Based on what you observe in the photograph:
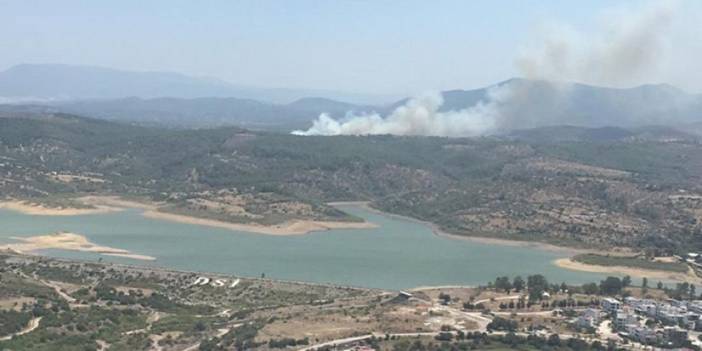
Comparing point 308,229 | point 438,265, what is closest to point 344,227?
point 308,229

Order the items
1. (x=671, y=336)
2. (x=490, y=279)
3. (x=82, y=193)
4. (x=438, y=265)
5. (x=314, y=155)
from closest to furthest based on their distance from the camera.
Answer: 1. (x=671, y=336)
2. (x=490, y=279)
3. (x=438, y=265)
4. (x=82, y=193)
5. (x=314, y=155)

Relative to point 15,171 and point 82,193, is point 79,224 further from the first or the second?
point 15,171

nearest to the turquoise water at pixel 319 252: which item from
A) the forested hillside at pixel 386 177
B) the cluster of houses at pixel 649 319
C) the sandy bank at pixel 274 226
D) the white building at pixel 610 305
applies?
the sandy bank at pixel 274 226

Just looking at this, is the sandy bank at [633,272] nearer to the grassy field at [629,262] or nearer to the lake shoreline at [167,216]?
the grassy field at [629,262]

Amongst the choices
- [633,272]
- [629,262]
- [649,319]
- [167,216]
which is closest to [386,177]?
[167,216]

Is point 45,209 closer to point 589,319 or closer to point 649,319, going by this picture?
point 589,319

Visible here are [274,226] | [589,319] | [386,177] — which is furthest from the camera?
[386,177]
